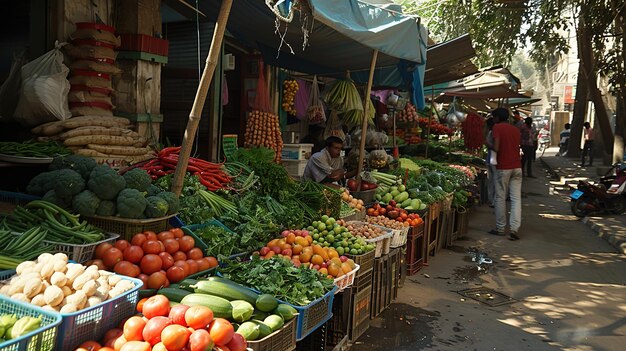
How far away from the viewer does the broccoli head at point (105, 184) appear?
3555 millimetres

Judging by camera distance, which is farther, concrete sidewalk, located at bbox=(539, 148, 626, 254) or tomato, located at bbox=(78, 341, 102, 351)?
concrete sidewalk, located at bbox=(539, 148, 626, 254)

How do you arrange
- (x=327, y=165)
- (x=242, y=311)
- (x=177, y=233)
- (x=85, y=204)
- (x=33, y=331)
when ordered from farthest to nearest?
(x=327, y=165)
(x=177, y=233)
(x=85, y=204)
(x=242, y=311)
(x=33, y=331)

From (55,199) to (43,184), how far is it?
19cm

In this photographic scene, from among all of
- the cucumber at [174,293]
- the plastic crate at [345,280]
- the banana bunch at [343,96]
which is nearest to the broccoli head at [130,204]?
the cucumber at [174,293]

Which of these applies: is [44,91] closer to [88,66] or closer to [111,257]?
[88,66]

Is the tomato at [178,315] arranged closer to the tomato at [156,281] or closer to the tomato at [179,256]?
the tomato at [156,281]

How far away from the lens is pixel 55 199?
11.5 ft

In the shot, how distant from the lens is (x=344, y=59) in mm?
7352

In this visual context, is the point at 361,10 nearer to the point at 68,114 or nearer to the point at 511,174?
the point at 68,114

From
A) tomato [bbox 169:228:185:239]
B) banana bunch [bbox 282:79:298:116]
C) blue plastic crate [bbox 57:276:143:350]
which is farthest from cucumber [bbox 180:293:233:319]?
banana bunch [bbox 282:79:298:116]

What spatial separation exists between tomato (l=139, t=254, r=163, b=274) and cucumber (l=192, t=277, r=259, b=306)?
335 mm

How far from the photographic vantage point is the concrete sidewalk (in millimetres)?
9281

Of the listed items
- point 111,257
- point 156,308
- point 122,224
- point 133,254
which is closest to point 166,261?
point 133,254

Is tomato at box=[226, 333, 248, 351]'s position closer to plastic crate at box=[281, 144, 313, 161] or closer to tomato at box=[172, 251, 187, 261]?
tomato at box=[172, 251, 187, 261]
